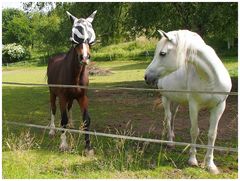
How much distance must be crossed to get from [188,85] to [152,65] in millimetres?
672

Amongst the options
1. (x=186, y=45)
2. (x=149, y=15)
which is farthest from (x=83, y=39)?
(x=149, y=15)

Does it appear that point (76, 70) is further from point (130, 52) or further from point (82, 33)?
point (130, 52)

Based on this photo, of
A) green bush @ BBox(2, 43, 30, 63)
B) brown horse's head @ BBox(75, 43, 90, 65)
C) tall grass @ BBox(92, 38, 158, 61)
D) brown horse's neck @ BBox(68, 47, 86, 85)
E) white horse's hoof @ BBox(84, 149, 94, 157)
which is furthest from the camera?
green bush @ BBox(2, 43, 30, 63)

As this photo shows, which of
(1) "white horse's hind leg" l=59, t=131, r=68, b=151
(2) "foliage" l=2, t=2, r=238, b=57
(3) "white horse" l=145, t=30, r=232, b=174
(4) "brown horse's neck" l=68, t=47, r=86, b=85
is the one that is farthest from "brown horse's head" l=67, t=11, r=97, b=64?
(2) "foliage" l=2, t=2, r=238, b=57

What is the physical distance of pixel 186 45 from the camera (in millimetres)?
4305

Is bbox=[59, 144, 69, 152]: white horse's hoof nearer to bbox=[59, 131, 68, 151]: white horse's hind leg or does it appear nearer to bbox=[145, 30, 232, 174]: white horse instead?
bbox=[59, 131, 68, 151]: white horse's hind leg

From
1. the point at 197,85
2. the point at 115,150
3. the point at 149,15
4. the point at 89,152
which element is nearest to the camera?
the point at 197,85

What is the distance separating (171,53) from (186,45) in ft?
0.65

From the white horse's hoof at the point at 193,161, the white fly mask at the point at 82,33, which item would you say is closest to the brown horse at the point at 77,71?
the white fly mask at the point at 82,33

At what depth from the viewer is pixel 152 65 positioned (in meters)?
4.34

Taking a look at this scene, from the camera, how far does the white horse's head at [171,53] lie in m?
4.30

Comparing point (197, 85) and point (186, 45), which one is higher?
point (186, 45)

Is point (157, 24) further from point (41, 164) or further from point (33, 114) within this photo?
point (41, 164)

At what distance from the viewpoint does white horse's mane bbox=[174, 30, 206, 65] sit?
4293 mm
